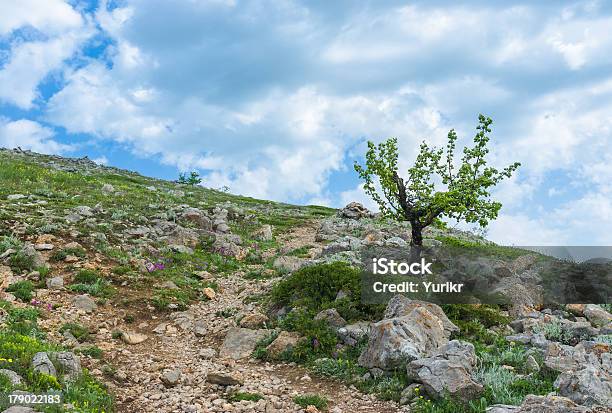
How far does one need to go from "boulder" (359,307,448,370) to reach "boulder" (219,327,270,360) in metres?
3.64

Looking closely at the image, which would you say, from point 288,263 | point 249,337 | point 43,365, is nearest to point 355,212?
point 288,263

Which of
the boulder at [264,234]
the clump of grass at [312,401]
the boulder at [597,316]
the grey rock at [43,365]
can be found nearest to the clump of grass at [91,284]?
the grey rock at [43,365]

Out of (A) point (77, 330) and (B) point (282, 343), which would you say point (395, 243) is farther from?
(A) point (77, 330)

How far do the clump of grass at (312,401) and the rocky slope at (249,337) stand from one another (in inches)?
1.6

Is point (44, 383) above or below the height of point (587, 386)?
below

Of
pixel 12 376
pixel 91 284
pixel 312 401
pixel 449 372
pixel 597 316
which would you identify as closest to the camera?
pixel 12 376

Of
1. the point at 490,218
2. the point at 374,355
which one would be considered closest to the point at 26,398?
the point at 374,355

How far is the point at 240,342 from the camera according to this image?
15.2 m

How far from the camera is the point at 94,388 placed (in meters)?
11.0

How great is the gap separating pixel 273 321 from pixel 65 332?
20.1ft

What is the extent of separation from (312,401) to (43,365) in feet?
18.4

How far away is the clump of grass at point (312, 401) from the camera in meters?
11.1

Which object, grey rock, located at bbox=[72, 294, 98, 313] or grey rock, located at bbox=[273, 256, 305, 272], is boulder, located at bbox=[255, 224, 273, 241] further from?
grey rock, located at bbox=[72, 294, 98, 313]

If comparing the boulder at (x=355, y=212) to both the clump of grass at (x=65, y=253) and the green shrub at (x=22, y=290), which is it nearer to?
the clump of grass at (x=65, y=253)
